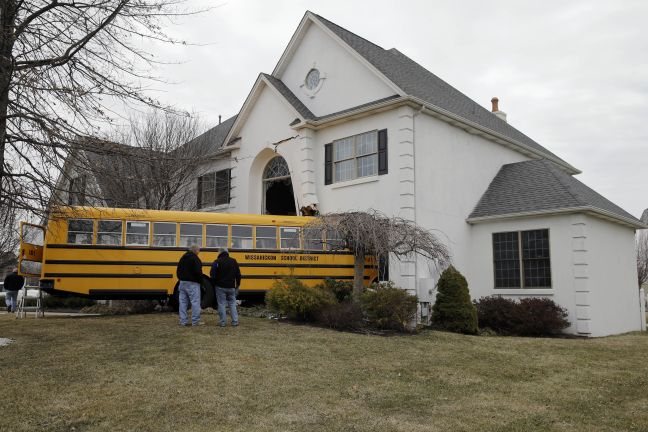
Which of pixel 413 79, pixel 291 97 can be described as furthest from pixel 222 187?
pixel 413 79

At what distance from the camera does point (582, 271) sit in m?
17.1

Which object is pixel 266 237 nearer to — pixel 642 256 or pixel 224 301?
pixel 224 301

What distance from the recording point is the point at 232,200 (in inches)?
945

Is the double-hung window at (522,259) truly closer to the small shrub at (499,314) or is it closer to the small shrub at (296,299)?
the small shrub at (499,314)

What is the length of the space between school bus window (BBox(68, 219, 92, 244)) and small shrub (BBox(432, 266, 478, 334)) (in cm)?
952

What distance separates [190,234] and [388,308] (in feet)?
20.2


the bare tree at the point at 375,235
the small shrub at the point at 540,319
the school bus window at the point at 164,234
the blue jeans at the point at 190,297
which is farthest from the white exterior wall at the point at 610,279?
the school bus window at the point at 164,234

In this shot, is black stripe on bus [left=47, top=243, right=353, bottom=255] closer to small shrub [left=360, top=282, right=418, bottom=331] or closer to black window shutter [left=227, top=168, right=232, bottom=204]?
small shrub [left=360, top=282, right=418, bottom=331]

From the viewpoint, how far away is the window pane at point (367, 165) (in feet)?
61.6

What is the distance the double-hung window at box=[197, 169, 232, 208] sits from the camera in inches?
975

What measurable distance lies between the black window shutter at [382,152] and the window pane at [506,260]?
457 cm

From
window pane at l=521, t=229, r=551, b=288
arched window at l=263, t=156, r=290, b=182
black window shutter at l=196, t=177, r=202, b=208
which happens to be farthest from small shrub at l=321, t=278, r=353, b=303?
black window shutter at l=196, t=177, r=202, b=208

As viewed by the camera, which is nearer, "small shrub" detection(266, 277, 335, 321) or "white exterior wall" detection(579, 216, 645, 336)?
"small shrub" detection(266, 277, 335, 321)

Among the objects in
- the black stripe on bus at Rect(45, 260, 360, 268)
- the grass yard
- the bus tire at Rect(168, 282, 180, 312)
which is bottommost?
the grass yard
